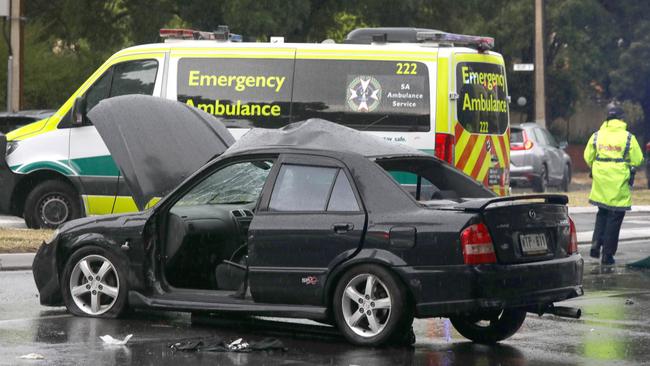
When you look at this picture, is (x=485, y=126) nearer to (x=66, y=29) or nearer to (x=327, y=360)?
(x=327, y=360)

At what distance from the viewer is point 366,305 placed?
8852 mm

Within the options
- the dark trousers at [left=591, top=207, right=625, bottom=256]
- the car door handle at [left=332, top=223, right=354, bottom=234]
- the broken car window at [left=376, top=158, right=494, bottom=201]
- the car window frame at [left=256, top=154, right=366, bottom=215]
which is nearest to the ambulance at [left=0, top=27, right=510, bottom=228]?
the dark trousers at [left=591, top=207, right=625, bottom=256]

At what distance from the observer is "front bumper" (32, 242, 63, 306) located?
10.3m

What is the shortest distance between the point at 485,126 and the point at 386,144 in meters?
6.87

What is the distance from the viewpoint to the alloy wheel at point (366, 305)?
8.84m

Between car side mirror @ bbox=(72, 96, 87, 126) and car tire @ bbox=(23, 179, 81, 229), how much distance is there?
3.20 ft

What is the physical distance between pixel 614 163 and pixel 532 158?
1532cm

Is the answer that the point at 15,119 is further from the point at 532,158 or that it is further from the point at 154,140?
the point at 532,158

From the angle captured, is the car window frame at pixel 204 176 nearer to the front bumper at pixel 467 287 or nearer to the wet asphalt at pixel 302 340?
the wet asphalt at pixel 302 340

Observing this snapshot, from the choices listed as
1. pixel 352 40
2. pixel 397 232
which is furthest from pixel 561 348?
pixel 352 40

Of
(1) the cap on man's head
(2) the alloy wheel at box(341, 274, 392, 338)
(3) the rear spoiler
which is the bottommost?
(2) the alloy wheel at box(341, 274, 392, 338)

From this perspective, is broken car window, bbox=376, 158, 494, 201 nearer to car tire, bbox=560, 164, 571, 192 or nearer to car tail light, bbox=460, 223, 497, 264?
car tail light, bbox=460, 223, 497, 264

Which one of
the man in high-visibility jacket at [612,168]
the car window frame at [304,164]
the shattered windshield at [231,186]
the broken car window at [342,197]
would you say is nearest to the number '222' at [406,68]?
the man in high-visibility jacket at [612,168]

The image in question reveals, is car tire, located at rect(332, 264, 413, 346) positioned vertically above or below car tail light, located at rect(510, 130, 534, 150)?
below
